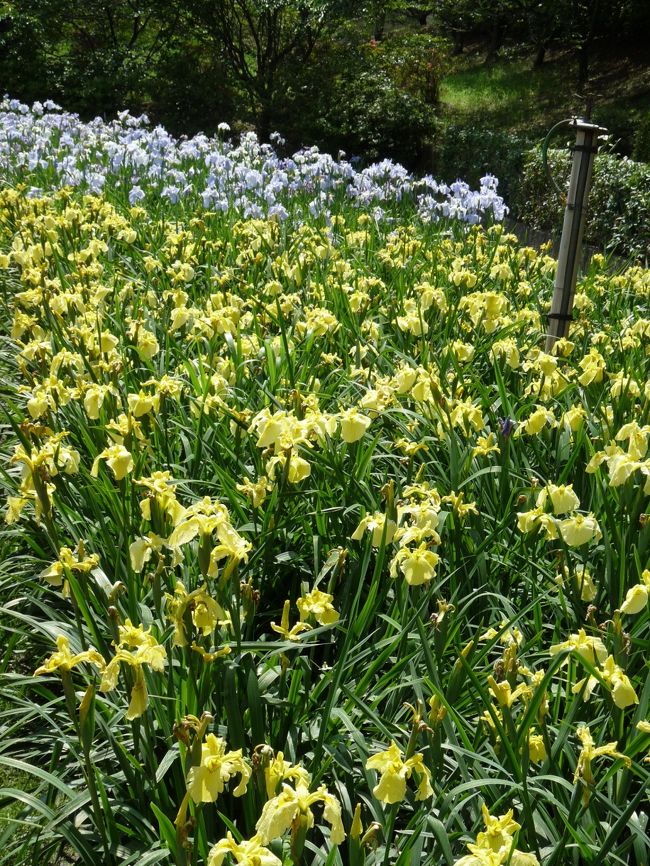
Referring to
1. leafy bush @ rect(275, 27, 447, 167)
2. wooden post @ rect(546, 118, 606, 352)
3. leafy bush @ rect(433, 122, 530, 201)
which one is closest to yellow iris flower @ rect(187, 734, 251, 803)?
wooden post @ rect(546, 118, 606, 352)

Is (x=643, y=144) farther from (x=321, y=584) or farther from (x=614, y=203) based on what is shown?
(x=321, y=584)

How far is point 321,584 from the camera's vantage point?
7.95 ft

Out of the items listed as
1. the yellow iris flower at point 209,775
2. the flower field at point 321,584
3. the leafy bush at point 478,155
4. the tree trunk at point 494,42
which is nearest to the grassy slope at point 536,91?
the tree trunk at point 494,42

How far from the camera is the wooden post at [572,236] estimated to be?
361 cm

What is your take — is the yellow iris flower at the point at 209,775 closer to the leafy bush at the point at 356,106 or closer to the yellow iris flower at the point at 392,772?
the yellow iris flower at the point at 392,772

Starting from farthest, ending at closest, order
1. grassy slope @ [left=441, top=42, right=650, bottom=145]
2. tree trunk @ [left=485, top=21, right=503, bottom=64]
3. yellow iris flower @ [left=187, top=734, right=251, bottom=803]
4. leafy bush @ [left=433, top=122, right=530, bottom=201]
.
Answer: tree trunk @ [left=485, top=21, right=503, bottom=64]
grassy slope @ [left=441, top=42, right=650, bottom=145]
leafy bush @ [left=433, top=122, right=530, bottom=201]
yellow iris flower @ [left=187, top=734, right=251, bottom=803]

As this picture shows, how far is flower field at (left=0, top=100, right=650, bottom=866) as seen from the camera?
4.94 feet

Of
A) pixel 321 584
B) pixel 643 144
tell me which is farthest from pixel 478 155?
pixel 321 584

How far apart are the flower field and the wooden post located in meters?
0.22

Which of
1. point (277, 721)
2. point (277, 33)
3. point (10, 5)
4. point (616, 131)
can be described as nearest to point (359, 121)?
point (277, 33)

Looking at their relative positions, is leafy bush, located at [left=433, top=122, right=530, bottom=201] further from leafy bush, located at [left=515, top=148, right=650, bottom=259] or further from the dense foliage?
leafy bush, located at [left=515, top=148, right=650, bottom=259]

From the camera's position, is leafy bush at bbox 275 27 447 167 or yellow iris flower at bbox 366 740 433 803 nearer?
yellow iris flower at bbox 366 740 433 803

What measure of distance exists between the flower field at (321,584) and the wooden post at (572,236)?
0.71ft

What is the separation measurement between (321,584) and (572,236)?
6.56ft
